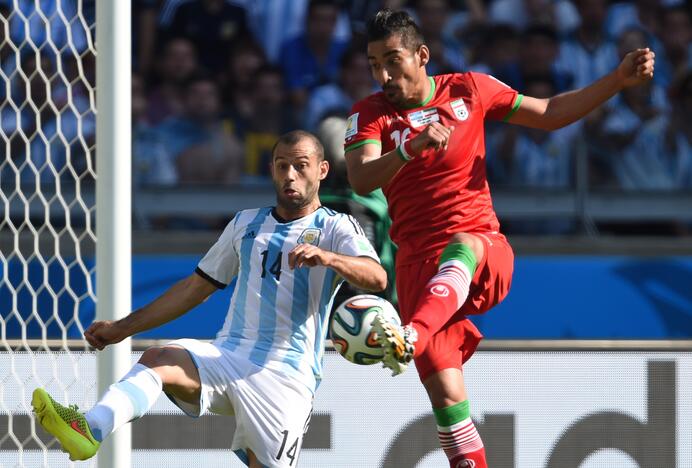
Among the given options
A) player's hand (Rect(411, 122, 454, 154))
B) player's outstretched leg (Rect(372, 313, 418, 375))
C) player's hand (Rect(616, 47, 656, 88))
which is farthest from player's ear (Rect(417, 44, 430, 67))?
player's outstretched leg (Rect(372, 313, 418, 375))

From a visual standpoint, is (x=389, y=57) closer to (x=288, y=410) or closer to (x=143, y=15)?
(x=288, y=410)

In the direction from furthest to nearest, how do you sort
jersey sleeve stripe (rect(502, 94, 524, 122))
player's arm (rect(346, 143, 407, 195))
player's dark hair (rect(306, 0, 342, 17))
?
player's dark hair (rect(306, 0, 342, 17)) → jersey sleeve stripe (rect(502, 94, 524, 122)) → player's arm (rect(346, 143, 407, 195))

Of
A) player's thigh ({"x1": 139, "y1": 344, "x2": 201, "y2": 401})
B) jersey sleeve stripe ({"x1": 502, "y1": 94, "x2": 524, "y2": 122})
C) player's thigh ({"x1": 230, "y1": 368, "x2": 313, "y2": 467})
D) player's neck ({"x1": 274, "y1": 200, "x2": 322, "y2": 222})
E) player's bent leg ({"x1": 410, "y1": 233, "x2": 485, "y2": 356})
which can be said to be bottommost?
player's thigh ({"x1": 230, "y1": 368, "x2": 313, "y2": 467})

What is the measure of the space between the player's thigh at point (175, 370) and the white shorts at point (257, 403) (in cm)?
3

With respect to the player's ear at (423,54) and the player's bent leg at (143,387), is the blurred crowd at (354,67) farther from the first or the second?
the player's bent leg at (143,387)

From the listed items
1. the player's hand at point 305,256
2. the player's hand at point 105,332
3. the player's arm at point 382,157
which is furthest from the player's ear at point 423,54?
the player's hand at point 105,332

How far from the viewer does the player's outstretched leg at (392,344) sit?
12.3 ft

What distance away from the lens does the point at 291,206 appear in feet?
14.3

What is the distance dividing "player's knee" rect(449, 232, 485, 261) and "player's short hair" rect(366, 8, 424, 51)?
2.27ft

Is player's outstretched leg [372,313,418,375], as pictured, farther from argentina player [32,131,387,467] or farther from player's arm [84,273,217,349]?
player's arm [84,273,217,349]

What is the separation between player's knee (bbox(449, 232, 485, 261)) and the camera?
4.33 metres

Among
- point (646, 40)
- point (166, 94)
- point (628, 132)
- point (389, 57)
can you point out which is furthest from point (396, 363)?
point (646, 40)

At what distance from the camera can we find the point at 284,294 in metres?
4.31

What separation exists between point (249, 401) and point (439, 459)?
1.19 m
